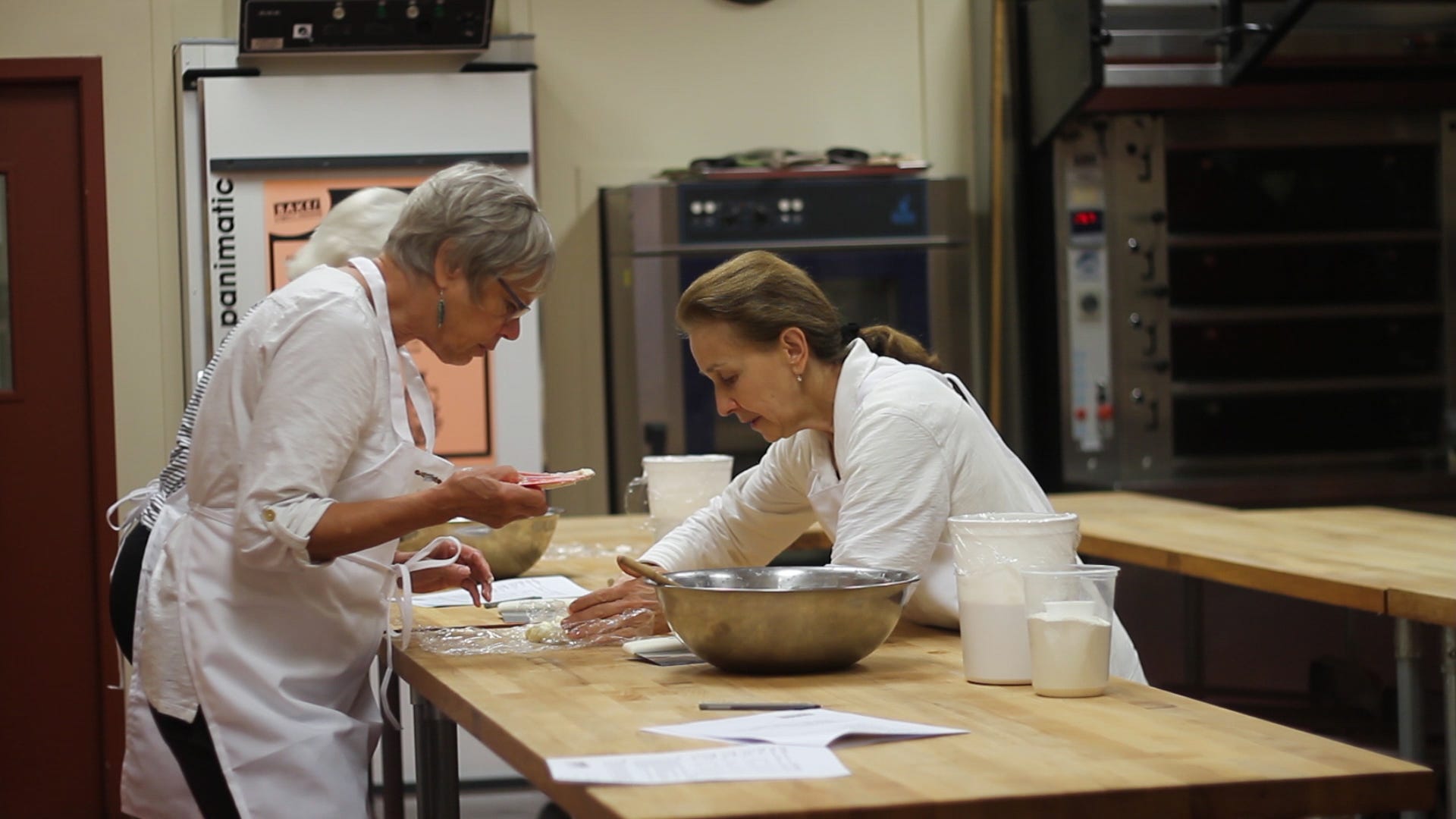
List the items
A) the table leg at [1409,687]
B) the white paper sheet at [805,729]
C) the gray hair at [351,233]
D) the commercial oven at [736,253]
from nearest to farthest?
the white paper sheet at [805,729] < the table leg at [1409,687] < the gray hair at [351,233] < the commercial oven at [736,253]

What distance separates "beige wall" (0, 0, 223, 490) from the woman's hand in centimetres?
291

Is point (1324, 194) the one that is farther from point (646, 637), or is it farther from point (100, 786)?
point (100, 786)

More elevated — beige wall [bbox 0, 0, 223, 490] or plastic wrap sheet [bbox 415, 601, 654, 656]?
beige wall [bbox 0, 0, 223, 490]

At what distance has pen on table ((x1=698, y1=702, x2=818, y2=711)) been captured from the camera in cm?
170

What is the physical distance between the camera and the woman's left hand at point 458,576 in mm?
2555

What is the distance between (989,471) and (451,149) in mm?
2769

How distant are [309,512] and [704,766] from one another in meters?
0.78

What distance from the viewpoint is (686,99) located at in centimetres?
522

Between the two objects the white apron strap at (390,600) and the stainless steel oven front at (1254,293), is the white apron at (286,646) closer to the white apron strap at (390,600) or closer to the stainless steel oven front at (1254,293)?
the white apron strap at (390,600)

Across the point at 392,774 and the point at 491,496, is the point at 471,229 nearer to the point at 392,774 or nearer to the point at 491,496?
the point at 491,496

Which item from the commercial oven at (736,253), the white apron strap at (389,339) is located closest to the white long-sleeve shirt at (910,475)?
the white apron strap at (389,339)

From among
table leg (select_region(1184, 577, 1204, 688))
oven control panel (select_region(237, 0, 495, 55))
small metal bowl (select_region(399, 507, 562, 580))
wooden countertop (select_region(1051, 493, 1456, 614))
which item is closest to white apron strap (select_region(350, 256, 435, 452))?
small metal bowl (select_region(399, 507, 562, 580))

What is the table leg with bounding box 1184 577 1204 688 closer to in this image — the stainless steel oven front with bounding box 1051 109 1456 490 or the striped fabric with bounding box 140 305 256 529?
the stainless steel oven front with bounding box 1051 109 1456 490

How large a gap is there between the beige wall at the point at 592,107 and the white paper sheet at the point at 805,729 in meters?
3.43
